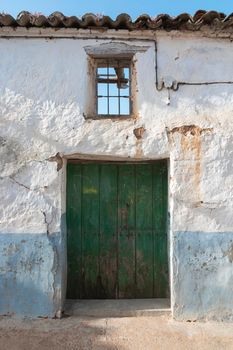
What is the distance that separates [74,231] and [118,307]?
1209 millimetres

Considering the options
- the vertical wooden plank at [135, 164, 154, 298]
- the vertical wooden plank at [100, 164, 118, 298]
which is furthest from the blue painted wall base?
the vertical wooden plank at [135, 164, 154, 298]

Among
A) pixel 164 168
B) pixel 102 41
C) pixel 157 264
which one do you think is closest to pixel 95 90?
pixel 102 41

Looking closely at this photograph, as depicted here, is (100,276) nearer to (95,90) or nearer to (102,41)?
(95,90)

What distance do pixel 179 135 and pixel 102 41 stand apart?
1.68 m

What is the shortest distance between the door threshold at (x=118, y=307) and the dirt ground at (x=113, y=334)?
11cm

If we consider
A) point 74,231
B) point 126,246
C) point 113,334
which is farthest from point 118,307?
point 74,231

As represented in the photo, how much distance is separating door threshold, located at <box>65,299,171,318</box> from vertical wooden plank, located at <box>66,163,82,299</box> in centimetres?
22

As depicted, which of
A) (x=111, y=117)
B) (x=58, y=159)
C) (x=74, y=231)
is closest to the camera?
(x=58, y=159)

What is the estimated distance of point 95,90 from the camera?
546cm

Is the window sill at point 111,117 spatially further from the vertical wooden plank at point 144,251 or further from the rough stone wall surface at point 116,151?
the vertical wooden plank at point 144,251

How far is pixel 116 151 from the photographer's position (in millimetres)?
5184

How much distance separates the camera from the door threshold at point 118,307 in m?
5.10

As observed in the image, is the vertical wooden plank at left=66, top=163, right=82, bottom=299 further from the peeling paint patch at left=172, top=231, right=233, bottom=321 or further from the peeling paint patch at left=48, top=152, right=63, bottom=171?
the peeling paint patch at left=172, top=231, right=233, bottom=321

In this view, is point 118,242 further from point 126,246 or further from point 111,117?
point 111,117
